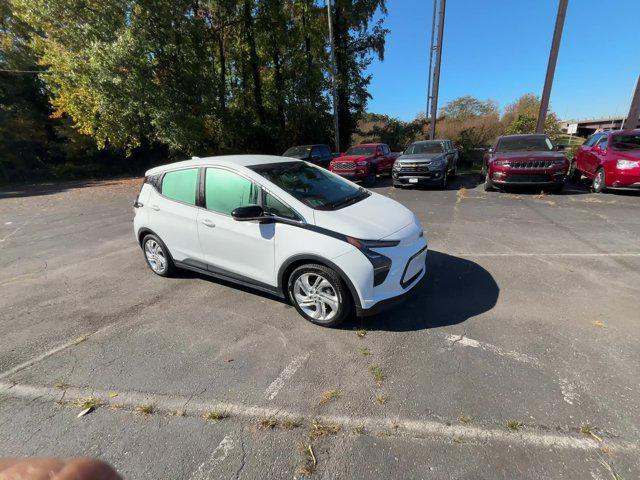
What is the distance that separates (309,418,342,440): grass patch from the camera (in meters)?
A: 2.17

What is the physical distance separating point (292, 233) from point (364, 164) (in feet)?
32.9

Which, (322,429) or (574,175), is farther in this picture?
(574,175)

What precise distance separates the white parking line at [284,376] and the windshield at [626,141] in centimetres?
1088

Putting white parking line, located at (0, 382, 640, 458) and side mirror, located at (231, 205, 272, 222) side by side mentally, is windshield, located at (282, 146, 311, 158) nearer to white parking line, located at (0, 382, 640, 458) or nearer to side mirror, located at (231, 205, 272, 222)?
side mirror, located at (231, 205, 272, 222)

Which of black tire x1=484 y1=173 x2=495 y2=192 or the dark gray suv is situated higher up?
the dark gray suv

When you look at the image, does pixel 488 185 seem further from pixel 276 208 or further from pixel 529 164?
pixel 276 208

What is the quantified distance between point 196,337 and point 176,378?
0.61m

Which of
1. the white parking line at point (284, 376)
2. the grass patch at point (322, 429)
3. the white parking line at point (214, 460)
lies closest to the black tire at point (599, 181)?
the white parking line at point (284, 376)

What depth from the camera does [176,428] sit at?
228cm

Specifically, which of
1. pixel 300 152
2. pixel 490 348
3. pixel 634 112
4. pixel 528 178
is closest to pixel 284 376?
pixel 490 348

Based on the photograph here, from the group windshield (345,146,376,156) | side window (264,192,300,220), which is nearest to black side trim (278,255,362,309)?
side window (264,192,300,220)

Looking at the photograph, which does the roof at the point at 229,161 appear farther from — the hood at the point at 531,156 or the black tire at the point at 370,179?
the black tire at the point at 370,179

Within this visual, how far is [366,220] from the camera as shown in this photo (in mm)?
3350

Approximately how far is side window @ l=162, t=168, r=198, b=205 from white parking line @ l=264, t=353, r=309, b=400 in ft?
7.69
